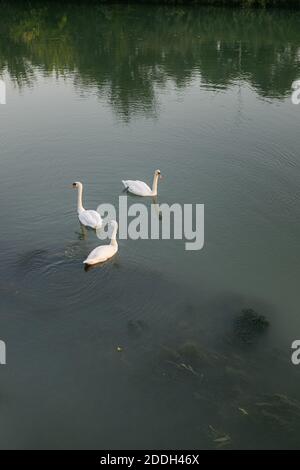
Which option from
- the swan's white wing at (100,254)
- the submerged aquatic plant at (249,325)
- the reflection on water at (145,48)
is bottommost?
the submerged aquatic plant at (249,325)

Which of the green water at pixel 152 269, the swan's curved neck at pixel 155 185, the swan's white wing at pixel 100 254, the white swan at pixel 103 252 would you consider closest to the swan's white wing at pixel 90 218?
the green water at pixel 152 269

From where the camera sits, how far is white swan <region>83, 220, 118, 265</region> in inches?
463

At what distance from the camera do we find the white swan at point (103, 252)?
1176 centimetres

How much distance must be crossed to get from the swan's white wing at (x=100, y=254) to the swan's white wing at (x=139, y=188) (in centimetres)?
315

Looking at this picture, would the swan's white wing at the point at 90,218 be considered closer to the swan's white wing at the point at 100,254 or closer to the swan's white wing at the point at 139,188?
the swan's white wing at the point at 100,254

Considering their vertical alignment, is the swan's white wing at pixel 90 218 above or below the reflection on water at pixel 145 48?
below

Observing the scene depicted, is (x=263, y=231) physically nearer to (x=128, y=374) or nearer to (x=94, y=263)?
(x=94, y=263)

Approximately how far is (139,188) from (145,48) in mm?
17315

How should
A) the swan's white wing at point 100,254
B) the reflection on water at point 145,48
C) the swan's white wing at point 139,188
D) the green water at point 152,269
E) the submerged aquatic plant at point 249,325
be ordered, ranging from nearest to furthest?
1. the green water at point 152,269
2. the submerged aquatic plant at point 249,325
3. the swan's white wing at point 100,254
4. the swan's white wing at point 139,188
5. the reflection on water at point 145,48

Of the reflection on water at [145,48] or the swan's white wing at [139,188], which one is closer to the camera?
the swan's white wing at [139,188]

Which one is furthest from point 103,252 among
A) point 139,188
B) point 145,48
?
point 145,48

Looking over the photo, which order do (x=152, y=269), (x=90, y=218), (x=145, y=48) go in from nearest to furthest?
(x=152, y=269) → (x=90, y=218) → (x=145, y=48)

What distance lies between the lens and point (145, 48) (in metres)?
29.7

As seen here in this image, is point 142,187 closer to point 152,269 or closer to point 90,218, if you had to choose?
point 90,218
